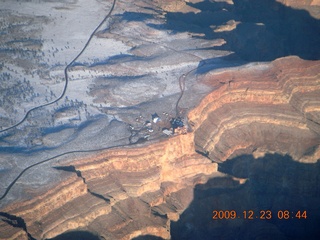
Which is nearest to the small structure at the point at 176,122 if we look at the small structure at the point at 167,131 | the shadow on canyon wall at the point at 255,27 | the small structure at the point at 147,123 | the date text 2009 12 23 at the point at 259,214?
the small structure at the point at 167,131

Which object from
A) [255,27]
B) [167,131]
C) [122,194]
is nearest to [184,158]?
[167,131]

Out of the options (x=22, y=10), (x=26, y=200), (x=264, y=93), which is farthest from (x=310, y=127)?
(x=22, y=10)

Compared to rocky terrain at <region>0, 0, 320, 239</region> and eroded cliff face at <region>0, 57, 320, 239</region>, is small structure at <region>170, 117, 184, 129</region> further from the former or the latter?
eroded cliff face at <region>0, 57, 320, 239</region>

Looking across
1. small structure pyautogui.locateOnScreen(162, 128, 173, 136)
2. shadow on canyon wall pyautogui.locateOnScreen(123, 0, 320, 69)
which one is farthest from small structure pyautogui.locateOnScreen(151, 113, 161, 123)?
shadow on canyon wall pyautogui.locateOnScreen(123, 0, 320, 69)

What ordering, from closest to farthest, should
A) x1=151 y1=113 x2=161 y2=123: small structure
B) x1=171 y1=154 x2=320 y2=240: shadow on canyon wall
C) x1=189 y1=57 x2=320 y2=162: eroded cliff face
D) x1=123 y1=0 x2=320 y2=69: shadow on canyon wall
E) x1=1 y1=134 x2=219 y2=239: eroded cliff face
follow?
x1=1 y1=134 x2=219 y2=239: eroded cliff face → x1=171 y1=154 x2=320 y2=240: shadow on canyon wall → x1=151 y1=113 x2=161 y2=123: small structure → x1=189 y1=57 x2=320 y2=162: eroded cliff face → x1=123 y1=0 x2=320 y2=69: shadow on canyon wall

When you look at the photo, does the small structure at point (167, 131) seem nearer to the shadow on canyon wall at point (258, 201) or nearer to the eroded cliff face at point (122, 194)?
the eroded cliff face at point (122, 194)

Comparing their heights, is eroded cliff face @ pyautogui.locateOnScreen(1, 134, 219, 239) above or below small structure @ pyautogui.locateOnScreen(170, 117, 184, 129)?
below
